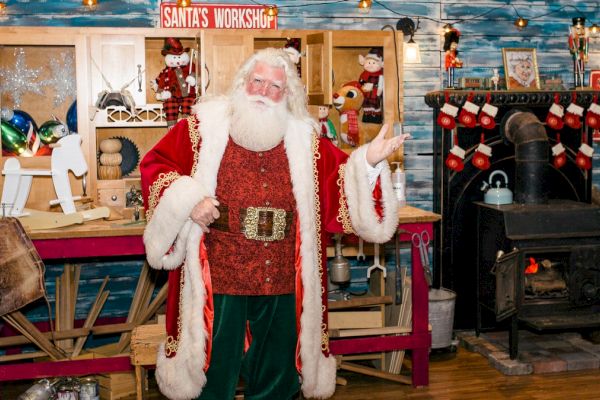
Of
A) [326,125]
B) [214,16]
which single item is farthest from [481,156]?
[214,16]

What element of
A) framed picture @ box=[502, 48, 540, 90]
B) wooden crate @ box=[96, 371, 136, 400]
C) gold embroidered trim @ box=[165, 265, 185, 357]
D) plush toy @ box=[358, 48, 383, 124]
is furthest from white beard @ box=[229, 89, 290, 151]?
framed picture @ box=[502, 48, 540, 90]

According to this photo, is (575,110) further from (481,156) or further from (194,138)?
(194,138)

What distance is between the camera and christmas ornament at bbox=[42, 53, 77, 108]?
15.8ft

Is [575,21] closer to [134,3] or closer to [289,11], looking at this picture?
[289,11]

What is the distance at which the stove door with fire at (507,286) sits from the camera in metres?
4.63

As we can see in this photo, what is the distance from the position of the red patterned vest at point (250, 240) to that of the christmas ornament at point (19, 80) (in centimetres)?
222

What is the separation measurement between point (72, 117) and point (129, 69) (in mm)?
430

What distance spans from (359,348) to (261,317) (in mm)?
1287

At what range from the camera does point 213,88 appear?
4.64 metres

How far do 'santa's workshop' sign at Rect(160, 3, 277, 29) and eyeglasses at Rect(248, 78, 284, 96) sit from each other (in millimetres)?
1948

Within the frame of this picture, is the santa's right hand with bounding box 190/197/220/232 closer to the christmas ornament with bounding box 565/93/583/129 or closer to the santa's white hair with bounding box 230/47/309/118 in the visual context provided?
the santa's white hair with bounding box 230/47/309/118

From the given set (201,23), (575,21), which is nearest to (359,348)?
(201,23)

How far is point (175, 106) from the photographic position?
15.3ft

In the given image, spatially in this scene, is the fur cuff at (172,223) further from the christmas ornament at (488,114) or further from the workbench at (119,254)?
the christmas ornament at (488,114)
